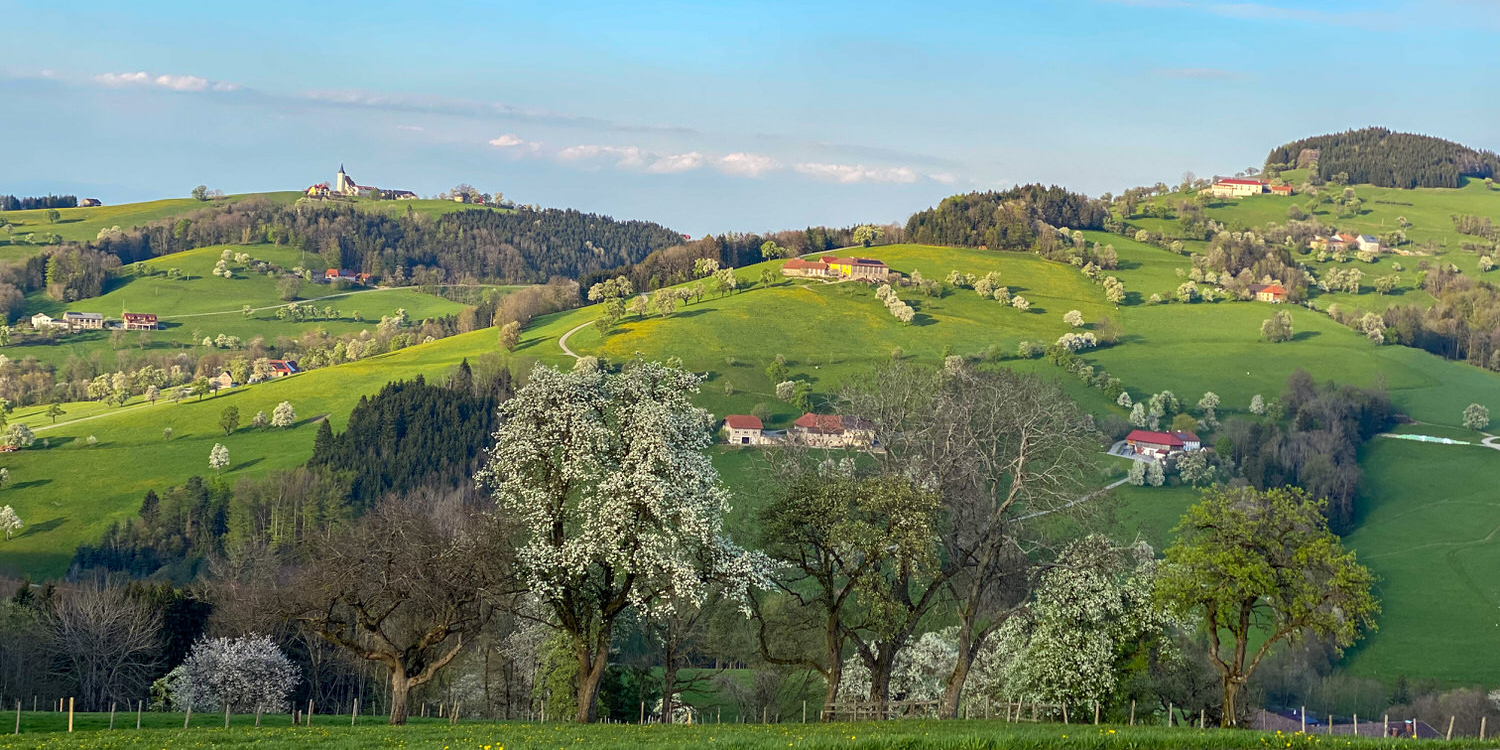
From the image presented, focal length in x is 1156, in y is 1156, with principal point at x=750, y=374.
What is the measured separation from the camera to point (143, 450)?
15362 cm

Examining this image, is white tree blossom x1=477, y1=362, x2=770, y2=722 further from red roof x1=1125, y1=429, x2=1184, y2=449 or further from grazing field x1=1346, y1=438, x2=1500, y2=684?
red roof x1=1125, y1=429, x2=1184, y2=449

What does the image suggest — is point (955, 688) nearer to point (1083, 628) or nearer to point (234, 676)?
point (1083, 628)

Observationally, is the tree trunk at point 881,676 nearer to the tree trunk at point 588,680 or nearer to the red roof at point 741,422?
the tree trunk at point 588,680

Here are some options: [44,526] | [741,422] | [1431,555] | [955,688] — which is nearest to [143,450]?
[44,526]

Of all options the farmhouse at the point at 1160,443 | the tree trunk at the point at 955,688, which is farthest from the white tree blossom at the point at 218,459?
the tree trunk at the point at 955,688

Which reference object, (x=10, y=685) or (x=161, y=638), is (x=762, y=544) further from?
(x=10, y=685)

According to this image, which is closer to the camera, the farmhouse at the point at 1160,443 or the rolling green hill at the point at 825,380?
the rolling green hill at the point at 825,380

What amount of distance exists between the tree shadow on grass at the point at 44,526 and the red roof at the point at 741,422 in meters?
78.9

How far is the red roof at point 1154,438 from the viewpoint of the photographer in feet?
477

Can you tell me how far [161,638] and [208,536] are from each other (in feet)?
209

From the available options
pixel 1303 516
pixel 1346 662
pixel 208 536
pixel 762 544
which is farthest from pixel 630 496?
pixel 208 536

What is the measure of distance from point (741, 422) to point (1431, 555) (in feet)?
254

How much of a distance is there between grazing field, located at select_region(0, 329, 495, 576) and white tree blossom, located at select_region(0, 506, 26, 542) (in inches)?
40.6

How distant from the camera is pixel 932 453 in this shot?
47.9 m
